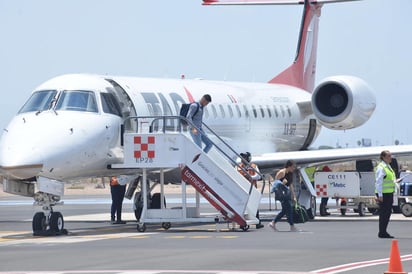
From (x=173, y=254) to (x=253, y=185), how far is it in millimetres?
7768

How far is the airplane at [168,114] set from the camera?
23.9 meters

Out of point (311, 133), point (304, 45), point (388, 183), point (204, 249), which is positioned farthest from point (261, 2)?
point (204, 249)

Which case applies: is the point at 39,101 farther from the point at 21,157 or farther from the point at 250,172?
the point at 250,172

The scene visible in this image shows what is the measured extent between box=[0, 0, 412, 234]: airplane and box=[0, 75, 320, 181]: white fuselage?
0.02 metres

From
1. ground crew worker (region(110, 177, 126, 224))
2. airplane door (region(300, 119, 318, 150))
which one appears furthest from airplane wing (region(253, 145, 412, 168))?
airplane door (region(300, 119, 318, 150))

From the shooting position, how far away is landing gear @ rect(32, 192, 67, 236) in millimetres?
23828

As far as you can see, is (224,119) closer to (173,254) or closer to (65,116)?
(65,116)

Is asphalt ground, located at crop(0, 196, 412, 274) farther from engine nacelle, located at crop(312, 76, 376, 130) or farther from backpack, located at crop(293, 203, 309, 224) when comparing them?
engine nacelle, located at crop(312, 76, 376, 130)

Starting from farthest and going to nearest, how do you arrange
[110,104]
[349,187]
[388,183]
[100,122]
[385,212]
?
[349,187]
[110,104]
[100,122]
[388,183]
[385,212]

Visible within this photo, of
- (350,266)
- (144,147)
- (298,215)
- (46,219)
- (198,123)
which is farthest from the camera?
(298,215)

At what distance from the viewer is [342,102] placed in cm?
3275

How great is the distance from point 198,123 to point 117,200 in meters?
5.05

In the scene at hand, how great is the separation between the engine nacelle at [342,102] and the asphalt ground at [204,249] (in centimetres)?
523

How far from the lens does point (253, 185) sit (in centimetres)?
2550
